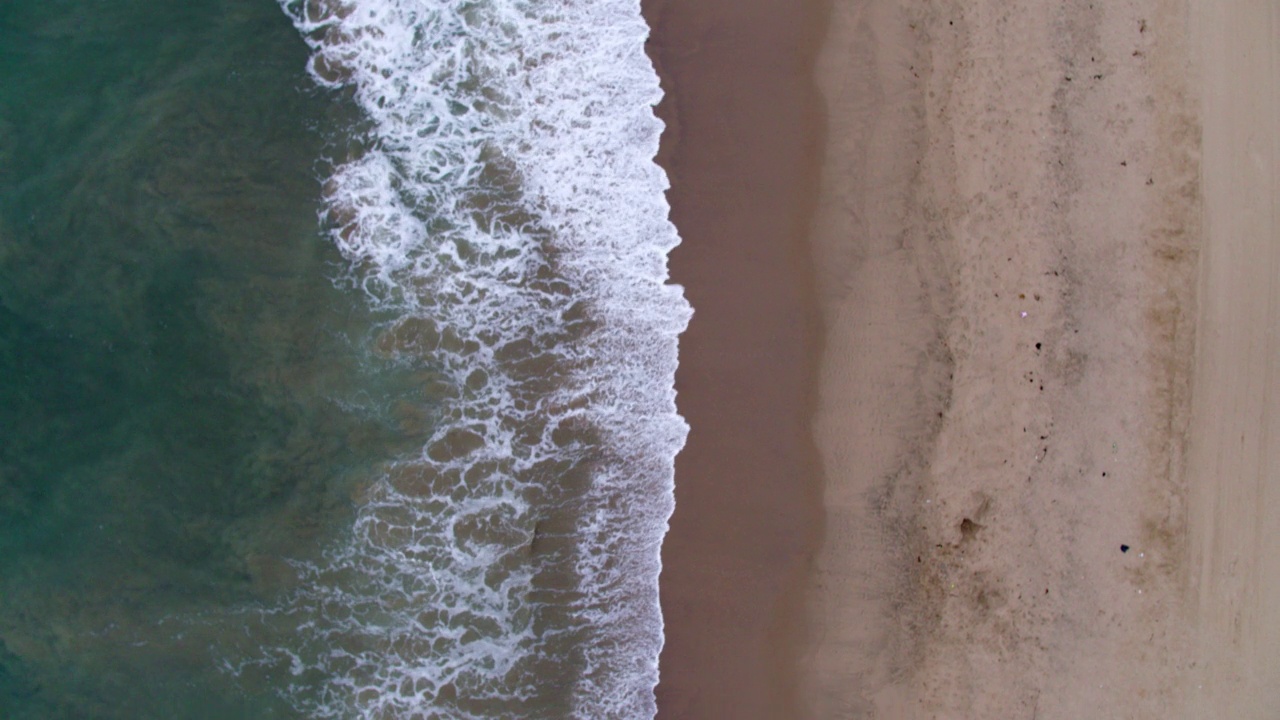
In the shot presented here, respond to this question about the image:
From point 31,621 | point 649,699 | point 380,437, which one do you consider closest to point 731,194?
point 380,437

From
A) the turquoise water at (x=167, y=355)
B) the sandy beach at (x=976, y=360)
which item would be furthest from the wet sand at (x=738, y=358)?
the turquoise water at (x=167, y=355)

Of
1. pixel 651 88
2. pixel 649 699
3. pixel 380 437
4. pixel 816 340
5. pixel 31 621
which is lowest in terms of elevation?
pixel 649 699

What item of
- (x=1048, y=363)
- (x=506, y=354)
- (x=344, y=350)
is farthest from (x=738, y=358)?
(x=344, y=350)

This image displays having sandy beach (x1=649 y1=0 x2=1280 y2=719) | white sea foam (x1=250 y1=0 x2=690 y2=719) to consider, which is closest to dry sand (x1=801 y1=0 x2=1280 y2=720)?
sandy beach (x1=649 y1=0 x2=1280 y2=719)

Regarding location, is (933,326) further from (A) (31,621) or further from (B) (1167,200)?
(A) (31,621)

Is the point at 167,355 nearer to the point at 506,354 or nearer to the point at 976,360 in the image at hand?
the point at 506,354
